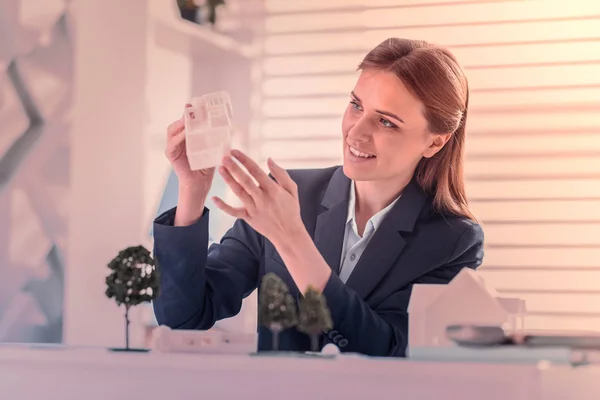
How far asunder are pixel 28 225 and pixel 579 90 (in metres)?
2.28


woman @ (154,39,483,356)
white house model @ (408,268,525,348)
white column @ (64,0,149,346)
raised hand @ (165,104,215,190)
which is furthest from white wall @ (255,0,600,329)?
white house model @ (408,268,525,348)

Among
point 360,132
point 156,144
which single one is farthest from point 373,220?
point 156,144

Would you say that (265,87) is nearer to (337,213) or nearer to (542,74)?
(542,74)

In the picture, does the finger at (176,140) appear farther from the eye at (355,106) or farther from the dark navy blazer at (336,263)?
the eye at (355,106)

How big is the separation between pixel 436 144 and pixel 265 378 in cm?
110

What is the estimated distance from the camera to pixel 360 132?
1.96 metres

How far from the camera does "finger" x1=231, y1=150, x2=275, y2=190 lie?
153 cm

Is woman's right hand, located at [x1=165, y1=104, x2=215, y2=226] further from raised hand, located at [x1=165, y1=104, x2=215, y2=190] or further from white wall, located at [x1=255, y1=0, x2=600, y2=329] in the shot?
white wall, located at [x1=255, y1=0, x2=600, y2=329]

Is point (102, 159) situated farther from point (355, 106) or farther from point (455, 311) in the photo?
point (455, 311)

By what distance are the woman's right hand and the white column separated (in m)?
1.65

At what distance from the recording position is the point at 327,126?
3.71 metres

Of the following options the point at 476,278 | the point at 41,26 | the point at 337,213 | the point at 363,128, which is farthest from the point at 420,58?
the point at 41,26

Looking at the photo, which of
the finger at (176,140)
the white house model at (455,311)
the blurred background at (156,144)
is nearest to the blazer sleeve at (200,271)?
the finger at (176,140)

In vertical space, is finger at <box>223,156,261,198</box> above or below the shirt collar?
above
